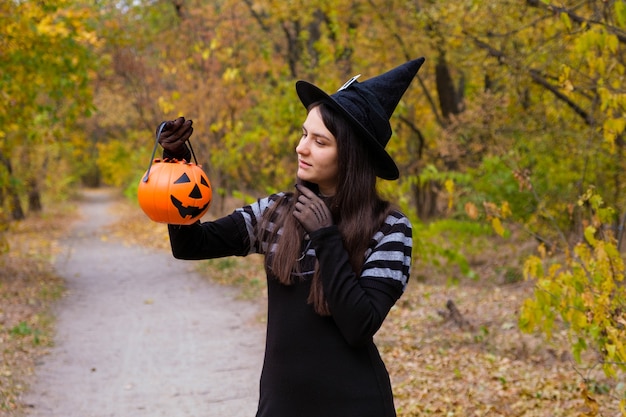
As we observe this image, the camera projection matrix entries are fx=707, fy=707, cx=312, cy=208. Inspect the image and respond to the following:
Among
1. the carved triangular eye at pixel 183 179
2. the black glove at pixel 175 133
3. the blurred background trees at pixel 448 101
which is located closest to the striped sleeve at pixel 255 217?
the carved triangular eye at pixel 183 179

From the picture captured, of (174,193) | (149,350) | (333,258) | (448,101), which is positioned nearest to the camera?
(333,258)

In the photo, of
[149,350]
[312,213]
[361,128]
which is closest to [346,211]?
[312,213]

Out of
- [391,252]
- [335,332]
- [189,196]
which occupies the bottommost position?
[335,332]

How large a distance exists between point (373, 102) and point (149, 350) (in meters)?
6.03

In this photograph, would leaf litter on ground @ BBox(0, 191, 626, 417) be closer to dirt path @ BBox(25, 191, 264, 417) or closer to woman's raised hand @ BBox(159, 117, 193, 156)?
dirt path @ BBox(25, 191, 264, 417)

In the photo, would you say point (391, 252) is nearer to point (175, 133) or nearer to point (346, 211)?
point (346, 211)

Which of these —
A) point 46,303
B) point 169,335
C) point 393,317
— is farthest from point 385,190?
point 46,303

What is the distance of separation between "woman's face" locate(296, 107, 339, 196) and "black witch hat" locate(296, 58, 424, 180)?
3.3 inches

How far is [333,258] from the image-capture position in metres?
2.15

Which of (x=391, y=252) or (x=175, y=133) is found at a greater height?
(x=175, y=133)

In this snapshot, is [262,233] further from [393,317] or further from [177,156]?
[393,317]

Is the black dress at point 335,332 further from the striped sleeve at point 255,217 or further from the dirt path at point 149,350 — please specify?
the dirt path at point 149,350

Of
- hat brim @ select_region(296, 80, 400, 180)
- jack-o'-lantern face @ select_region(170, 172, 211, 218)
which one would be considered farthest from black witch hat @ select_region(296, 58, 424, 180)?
jack-o'-lantern face @ select_region(170, 172, 211, 218)

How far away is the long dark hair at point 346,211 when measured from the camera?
89.8 inches
